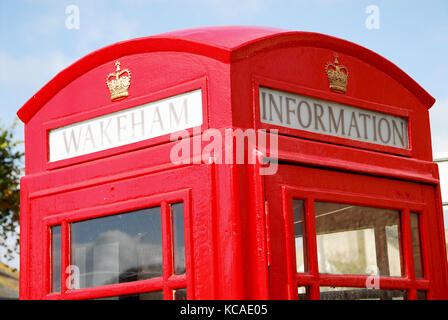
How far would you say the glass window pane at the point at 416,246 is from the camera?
3305mm

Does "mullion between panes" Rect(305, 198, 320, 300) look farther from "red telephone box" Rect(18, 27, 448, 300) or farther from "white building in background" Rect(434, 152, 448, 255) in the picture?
"white building in background" Rect(434, 152, 448, 255)

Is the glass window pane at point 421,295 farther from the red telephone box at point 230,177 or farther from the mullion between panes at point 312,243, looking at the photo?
the mullion between panes at point 312,243

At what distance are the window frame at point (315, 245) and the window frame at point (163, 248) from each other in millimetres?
396

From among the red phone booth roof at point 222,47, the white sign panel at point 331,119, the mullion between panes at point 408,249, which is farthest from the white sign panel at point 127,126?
the mullion between panes at point 408,249

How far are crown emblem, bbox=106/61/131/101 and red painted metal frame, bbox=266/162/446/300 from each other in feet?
2.80

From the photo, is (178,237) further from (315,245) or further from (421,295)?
(421,295)

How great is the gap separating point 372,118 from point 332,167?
0.46 metres

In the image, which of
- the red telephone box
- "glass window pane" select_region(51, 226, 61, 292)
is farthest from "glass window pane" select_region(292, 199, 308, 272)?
"glass window pane" select_region(51, 226, 61, 292)

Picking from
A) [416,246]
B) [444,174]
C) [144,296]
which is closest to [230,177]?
[144,296]

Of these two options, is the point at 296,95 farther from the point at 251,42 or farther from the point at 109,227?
the point at 109,227

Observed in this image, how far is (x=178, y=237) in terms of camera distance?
9.32 feet

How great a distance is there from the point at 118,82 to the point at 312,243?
3.79ft
